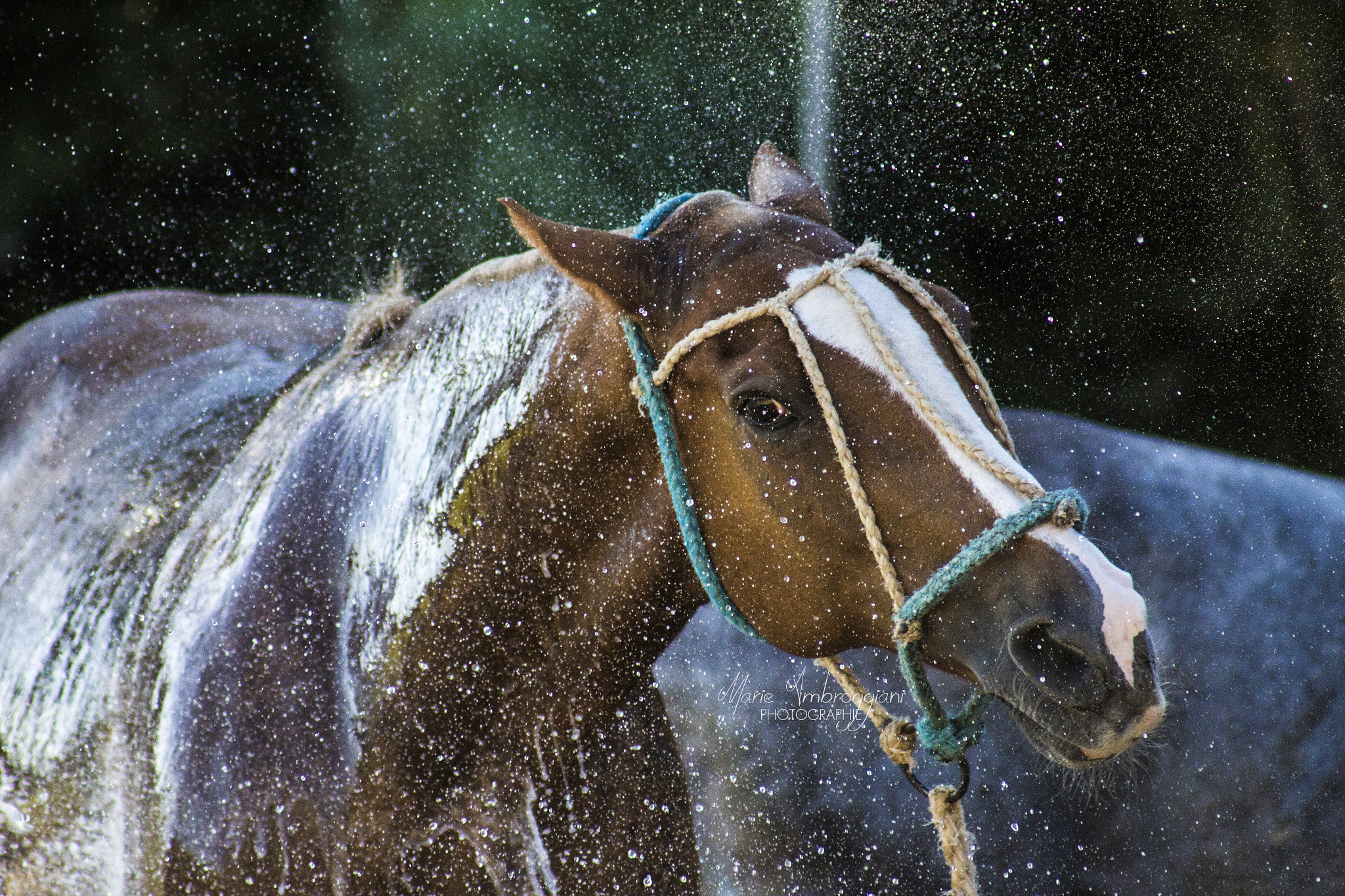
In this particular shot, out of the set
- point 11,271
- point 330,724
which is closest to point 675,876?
point 330,724

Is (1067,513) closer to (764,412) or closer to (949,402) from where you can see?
(949,402)

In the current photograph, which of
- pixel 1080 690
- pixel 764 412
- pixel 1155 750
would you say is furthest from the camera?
pixel 1155 750

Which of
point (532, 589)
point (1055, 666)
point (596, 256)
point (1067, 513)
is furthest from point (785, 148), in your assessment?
point (1055, 666)

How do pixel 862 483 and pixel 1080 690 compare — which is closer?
pixel 1080 690

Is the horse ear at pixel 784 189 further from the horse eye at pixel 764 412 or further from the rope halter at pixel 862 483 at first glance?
the horse eye at pixel 764 412

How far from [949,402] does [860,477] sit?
15cm

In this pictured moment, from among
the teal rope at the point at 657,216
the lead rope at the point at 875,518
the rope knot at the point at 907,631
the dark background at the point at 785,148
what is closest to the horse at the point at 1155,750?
the dark background at the point at 785,148

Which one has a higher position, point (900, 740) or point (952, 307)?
point (952, 307)

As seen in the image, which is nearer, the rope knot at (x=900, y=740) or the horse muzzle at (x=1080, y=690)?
the horse muzzle at (x=1080, y=690)

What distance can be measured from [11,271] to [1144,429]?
4994 millimetres

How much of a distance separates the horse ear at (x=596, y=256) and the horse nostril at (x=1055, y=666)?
0.69 m

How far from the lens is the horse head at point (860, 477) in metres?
1.12

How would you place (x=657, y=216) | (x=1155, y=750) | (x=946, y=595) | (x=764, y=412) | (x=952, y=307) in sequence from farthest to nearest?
(x=1155, y=750) < (x=657, y=216) < (x=952, y=307) < (x=764, y=412) < (x=946, y=595)

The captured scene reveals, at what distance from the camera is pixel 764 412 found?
1.33m
